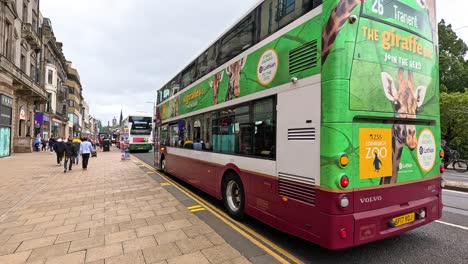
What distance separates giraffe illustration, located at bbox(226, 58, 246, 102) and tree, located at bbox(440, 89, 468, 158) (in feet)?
82.0

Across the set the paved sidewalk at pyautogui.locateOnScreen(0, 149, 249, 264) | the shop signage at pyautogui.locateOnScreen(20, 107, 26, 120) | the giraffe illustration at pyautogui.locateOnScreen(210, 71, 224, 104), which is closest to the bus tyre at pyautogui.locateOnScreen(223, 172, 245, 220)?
the paved sidewalk at pyautogui.locateOnScreen(0, 149, 249, 264)

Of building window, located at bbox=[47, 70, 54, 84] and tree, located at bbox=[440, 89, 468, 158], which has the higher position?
building window, located at bbox=[47, 70, 54, 84]

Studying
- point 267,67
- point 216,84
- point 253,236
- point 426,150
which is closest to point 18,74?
point 216,84

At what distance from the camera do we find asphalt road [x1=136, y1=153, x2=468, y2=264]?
11.8 ft

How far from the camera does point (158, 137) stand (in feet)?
41.3

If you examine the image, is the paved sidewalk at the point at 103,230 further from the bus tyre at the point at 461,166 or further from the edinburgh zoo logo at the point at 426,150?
the bus tyre at the point at 461,166

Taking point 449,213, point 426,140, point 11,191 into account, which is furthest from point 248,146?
point 11,191

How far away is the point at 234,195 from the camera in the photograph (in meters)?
5.55

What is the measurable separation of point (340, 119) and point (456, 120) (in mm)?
27087

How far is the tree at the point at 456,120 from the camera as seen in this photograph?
22.4 m

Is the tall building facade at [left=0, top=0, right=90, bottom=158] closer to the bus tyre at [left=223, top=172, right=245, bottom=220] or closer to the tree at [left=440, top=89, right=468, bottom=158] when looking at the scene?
the bus tyre at [left=223, top=172, right=245, bottom=220]

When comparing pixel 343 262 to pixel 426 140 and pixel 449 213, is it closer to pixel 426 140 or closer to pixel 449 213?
pixel 426 140

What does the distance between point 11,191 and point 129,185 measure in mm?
3399

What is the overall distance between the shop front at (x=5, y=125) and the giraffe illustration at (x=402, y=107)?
25503 millimetres
